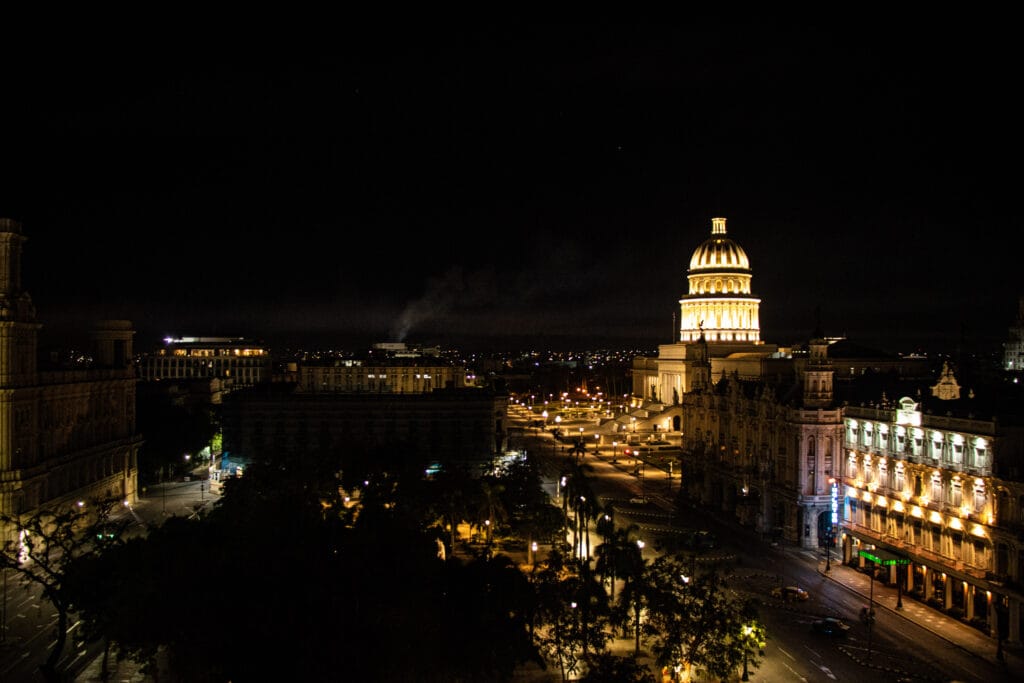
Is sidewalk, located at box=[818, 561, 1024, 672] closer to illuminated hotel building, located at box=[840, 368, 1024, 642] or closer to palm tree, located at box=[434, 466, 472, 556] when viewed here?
illuminated hotel building, located at box=[840, 368, 1024, 642]

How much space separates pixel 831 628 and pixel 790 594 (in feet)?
23.0

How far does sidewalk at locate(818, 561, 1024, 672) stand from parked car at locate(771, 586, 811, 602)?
473 centimetres

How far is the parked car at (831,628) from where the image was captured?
54.5 metres

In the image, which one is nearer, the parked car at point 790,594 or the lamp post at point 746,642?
the lamp post at point 746,642

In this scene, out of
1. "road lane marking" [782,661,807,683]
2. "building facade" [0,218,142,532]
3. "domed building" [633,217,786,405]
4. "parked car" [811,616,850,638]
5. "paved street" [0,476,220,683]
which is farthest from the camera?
"domed building" [633,217,786,405]

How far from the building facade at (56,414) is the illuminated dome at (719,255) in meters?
113

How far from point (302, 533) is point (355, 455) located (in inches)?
1605

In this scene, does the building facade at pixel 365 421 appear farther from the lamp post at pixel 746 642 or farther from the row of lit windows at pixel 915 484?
the lamp post at pixel 746 642

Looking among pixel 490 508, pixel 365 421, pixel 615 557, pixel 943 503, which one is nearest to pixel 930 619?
pixel 943 503

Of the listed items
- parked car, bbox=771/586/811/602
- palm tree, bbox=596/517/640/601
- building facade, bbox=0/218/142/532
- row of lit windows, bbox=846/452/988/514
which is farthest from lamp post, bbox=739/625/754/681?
building facade, bbox=0/218/142/532

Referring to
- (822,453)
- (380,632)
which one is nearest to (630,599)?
(380,632)

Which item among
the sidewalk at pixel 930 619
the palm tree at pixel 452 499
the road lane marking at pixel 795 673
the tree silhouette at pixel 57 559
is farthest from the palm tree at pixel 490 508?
the tree silhouette at pixel 57 559

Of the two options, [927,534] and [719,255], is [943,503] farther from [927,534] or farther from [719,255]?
[719,255]

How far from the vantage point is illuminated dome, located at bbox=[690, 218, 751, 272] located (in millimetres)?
178750
